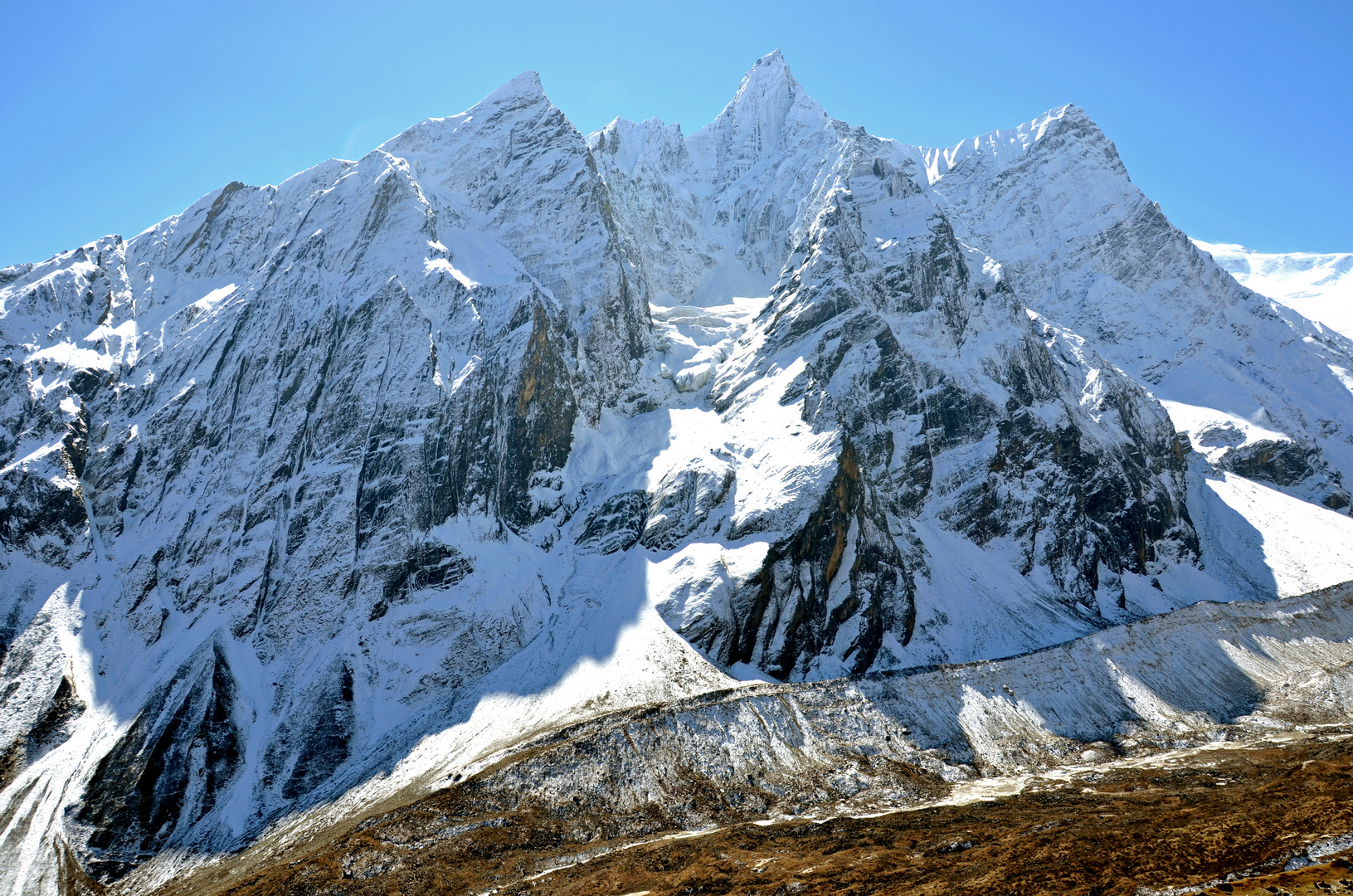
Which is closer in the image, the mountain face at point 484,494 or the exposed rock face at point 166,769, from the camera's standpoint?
the exposed rock face at point 166,769

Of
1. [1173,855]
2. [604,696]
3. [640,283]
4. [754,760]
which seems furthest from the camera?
[640,283]

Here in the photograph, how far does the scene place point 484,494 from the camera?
125688mm

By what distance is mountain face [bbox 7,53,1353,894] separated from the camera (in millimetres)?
96188

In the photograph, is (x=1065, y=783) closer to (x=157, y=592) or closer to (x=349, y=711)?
(x=349, y=711)

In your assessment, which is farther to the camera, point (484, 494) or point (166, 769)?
point (484, 494)

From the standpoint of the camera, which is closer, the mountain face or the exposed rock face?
the exposed rock face

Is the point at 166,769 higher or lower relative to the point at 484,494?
lower

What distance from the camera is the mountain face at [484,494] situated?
316 ft

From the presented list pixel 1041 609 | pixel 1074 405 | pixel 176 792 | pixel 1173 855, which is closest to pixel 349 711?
pixel 176 792

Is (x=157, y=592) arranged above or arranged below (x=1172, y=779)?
above

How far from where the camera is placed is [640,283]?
182750mm

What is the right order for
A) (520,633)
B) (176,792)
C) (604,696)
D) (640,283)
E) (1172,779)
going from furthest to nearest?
(640,283), (520,633), (604,696), (176,792), (1172,779)

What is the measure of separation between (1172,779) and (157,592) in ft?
414

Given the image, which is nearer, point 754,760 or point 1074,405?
point 754,760
